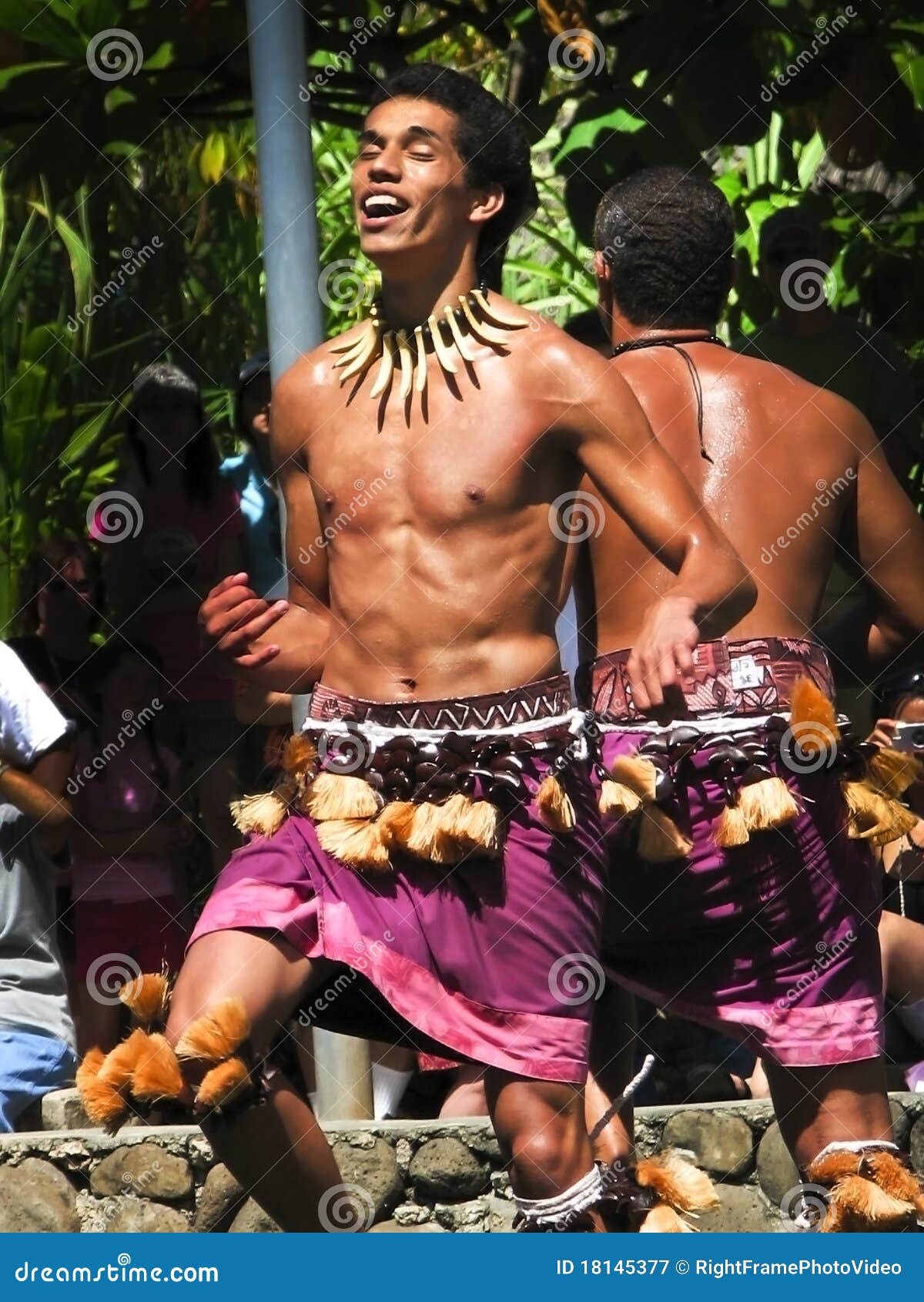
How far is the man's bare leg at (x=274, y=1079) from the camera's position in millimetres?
2918

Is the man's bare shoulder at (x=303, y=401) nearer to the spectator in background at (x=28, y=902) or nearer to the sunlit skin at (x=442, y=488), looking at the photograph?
the sunlit skin at (x=442, y=488)

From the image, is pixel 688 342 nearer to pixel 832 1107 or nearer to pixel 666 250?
pixel 666 250

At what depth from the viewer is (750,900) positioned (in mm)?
3457

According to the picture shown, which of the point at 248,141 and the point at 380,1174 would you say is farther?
the point at 248,141

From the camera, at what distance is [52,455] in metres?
5.94

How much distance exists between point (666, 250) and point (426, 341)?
0.61 meters

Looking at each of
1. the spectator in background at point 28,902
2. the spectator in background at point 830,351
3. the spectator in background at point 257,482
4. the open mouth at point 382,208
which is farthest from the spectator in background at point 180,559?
the open mouth at point 382,208

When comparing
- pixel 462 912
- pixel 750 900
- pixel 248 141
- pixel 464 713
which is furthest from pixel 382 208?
pixel 248 141

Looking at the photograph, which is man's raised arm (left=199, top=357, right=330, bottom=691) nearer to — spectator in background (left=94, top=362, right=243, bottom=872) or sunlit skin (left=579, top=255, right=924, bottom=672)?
sunlit skin (left=579, top=255, right=924, bottom=672)

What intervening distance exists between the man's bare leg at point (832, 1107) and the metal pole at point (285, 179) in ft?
5.26

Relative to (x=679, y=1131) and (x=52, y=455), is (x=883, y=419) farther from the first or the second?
(x=52, y=455)

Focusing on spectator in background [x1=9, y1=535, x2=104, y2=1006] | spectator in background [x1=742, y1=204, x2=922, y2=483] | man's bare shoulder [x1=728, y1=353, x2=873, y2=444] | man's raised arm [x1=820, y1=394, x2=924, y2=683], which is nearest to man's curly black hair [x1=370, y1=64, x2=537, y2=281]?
man's bare shoulder [x1=728, y1=353, x2=873, y2=444]
